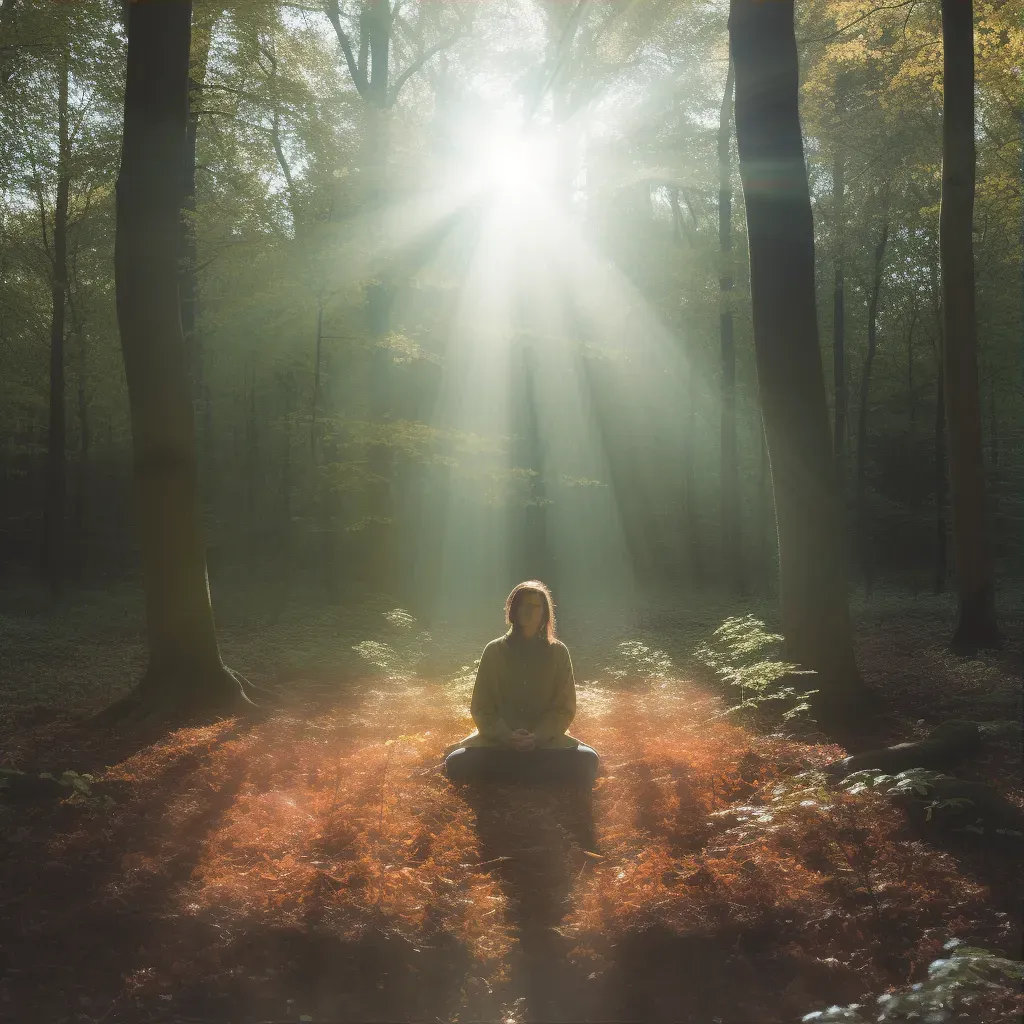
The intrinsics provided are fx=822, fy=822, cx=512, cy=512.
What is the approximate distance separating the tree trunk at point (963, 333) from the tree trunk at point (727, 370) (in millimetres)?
8374

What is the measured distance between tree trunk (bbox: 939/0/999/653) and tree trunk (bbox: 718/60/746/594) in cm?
837

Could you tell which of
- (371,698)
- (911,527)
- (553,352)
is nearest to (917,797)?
(371,698)

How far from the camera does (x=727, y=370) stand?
2162 cm

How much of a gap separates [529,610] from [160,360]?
468 cm

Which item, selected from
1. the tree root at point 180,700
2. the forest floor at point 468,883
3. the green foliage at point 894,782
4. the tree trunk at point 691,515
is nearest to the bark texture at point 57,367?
the forest floor at point 468,883

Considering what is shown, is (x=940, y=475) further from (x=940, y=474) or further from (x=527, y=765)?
(x=527, y=765)

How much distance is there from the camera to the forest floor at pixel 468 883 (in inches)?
129

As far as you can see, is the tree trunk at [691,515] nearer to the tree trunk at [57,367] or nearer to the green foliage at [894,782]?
the tree trunk at [57,367]

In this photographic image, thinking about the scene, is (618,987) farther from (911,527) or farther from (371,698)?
(911,527)

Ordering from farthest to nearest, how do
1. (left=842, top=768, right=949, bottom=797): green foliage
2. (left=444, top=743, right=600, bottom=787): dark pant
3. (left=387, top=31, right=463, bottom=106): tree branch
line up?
(left=387, top=31, right=463, bottom=106): tree branch < (left=444, top=743, right=600, bottom=787): dark pant < (left=842, top=768, right=949, bottom=797): green foliage

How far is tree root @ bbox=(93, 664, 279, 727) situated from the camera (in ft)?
25.4

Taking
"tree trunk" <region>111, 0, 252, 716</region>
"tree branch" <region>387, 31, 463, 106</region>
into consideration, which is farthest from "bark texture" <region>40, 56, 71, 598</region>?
"tree trunk" <region>111, 0, 252, 716</region>

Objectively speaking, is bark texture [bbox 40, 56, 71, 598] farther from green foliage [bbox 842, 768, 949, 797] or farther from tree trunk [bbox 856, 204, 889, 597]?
tree trunk [bbox 856, 204, 889, 597]

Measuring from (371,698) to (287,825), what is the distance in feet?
17.3
